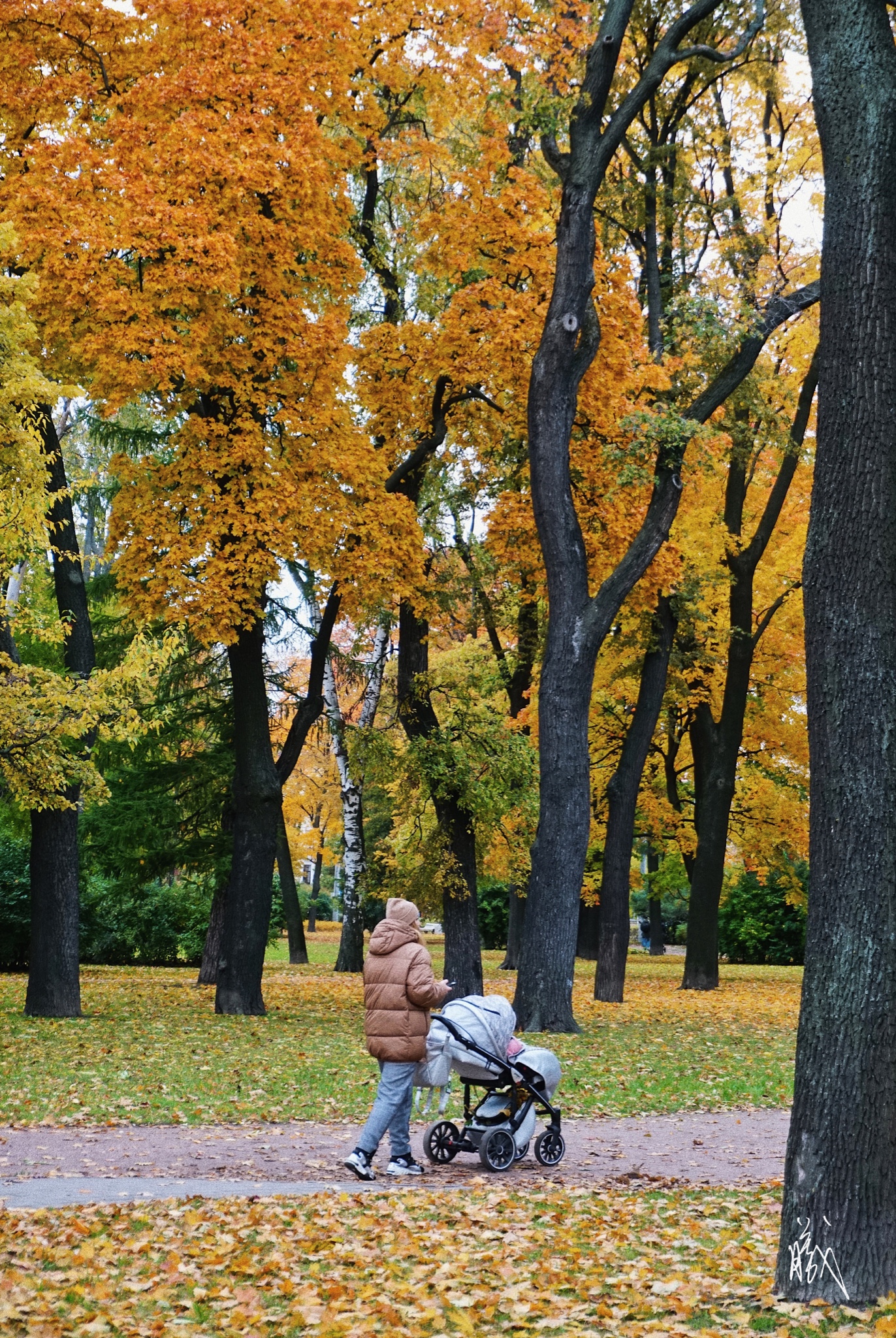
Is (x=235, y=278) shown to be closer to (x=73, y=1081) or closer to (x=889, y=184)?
(x=73, y=1081)

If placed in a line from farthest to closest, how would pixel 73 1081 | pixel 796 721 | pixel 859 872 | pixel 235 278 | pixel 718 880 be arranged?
1. pixel 796 721
2. pixel 718 880
3. pixel 235 278
4. pixel 73 1081
5. pixel 859 872

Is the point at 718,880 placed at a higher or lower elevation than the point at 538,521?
lower

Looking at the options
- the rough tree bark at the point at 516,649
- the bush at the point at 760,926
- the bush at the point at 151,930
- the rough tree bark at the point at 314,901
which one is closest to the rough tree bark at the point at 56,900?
the rough tree bark at the point at 516,649

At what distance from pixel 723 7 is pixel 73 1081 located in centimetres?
1532

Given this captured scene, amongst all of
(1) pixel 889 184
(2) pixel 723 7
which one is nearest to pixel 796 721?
(2) pixel 723 7

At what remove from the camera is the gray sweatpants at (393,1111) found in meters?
8.12

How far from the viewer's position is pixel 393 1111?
817 cm

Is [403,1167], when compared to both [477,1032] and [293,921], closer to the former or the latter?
[477,1032]

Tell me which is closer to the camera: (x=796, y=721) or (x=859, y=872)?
(x=859, y=872)

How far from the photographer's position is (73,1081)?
11.6m

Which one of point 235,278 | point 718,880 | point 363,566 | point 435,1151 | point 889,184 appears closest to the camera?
point 889,184

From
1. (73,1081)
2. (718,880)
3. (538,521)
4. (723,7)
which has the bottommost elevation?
(73,1081)

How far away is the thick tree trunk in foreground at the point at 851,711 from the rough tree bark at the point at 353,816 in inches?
764

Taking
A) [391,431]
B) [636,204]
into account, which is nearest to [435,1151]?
[391,431]
